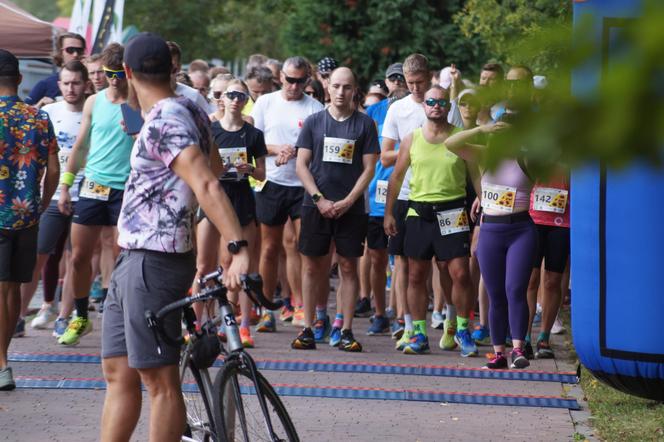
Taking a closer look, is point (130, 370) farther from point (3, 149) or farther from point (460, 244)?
point (460, 244)

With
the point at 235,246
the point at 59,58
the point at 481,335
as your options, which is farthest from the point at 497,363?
the point at 59,58

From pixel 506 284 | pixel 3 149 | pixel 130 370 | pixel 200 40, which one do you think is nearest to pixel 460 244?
pixel 506 284

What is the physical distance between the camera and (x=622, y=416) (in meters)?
6.50

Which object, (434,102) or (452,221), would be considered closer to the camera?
(434,102)

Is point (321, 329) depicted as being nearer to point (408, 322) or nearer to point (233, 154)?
point (408, 322)

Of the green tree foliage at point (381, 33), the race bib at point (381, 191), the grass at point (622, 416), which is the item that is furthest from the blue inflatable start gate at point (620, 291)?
the green tree foliage at point (381, 33)

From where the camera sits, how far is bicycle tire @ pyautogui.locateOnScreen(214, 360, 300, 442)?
4.04 m

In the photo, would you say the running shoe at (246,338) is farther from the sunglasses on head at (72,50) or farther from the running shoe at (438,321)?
the sunglasses on head at (72,50)

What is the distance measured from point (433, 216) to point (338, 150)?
0.88m

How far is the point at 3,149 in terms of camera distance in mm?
7176

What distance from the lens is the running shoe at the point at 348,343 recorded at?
9.06 m

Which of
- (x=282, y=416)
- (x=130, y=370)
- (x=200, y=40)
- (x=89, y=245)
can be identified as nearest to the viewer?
(x=282, y=416)

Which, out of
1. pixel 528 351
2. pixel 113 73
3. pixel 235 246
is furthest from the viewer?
pixel 528 351

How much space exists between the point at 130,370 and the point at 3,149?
10.4 feet
